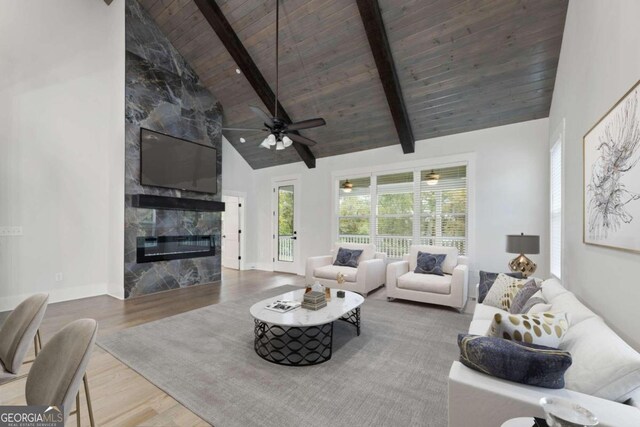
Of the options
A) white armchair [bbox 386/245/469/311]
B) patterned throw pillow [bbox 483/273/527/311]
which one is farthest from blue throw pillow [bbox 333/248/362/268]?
patterned throw pillow [bbox 483/273/527/311]

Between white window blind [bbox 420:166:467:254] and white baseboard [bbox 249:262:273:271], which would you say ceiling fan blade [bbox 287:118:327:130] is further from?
white baseboard [bbox 249:262:273:271]

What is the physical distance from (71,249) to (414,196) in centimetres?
580

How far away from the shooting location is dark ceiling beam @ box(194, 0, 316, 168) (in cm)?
427

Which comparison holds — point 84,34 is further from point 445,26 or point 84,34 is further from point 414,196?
point 414,196

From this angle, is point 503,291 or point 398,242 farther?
point 398,242

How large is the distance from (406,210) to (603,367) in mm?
4302

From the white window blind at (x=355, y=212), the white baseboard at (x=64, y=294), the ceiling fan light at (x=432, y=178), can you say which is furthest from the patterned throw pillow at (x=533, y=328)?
the white baseboard at (x=64, y=294)

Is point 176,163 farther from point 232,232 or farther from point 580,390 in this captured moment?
point 580,390

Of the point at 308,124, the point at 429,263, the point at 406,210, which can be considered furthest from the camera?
the point at 406,210

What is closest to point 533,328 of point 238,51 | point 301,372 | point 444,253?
point 301,372

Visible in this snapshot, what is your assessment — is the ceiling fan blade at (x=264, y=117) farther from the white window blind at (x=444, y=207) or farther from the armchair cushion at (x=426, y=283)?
the white window blind at (x=444, y=207)

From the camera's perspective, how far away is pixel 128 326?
3.26m

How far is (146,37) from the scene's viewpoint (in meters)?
4.76

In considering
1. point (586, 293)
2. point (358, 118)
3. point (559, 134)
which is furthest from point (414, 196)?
point (586, 293)
